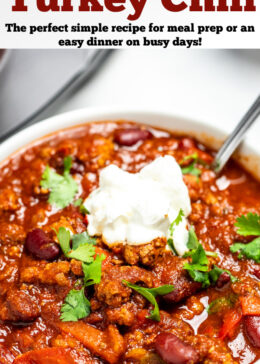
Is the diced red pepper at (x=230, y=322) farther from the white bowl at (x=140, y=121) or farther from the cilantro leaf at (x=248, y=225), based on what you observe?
the white bowl at (x=140, y=121)

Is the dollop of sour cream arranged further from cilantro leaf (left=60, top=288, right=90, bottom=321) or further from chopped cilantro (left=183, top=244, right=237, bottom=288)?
cilantro leaf (left=60, top=288, right=90, bottom=321)

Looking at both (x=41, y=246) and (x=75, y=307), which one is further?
(x=41, y=246)

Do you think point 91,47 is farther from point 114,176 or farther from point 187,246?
point 187,246

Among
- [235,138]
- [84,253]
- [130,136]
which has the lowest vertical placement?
[84,253]

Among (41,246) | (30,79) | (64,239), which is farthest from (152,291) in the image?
(30,79)

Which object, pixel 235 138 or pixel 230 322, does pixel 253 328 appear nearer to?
pixel 230 322

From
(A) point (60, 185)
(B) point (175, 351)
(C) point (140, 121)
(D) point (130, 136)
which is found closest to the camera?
(B) point (175, 351)

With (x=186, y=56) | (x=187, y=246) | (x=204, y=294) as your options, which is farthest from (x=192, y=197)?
(x=186, y=56)
